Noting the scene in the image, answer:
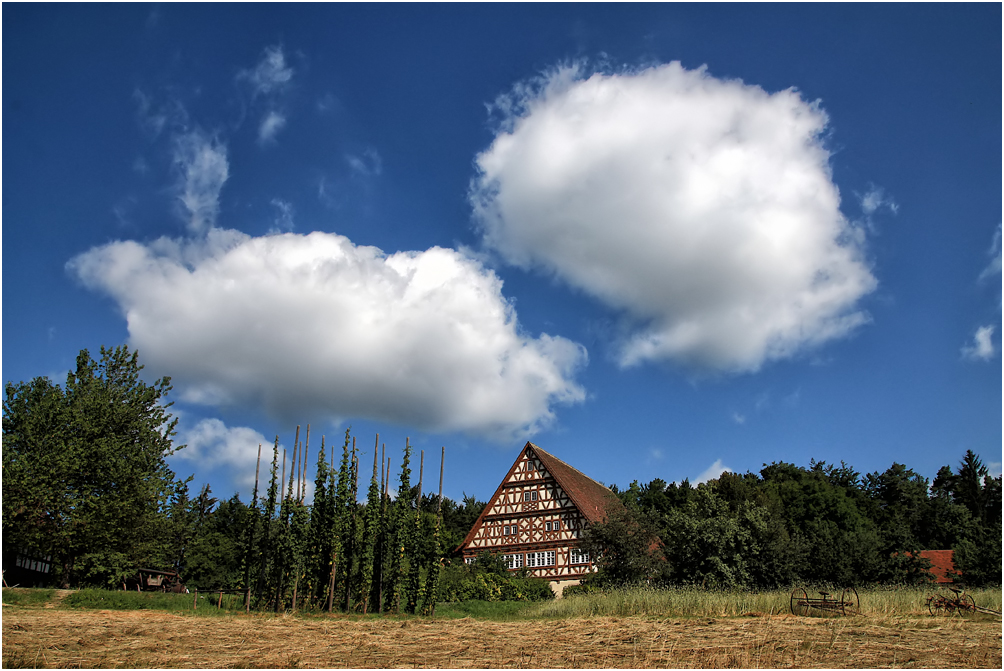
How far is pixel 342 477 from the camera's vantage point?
994 inches

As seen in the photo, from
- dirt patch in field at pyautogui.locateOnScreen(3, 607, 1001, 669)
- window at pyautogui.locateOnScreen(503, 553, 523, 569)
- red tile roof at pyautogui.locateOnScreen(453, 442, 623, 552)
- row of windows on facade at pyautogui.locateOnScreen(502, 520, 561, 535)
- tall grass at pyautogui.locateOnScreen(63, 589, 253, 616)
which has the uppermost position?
red tile roof at pyautogui.locateOnScreen(453, 442, 623, 552)

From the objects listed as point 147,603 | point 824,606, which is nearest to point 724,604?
point 824,606

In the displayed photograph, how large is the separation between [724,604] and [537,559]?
21005 mm

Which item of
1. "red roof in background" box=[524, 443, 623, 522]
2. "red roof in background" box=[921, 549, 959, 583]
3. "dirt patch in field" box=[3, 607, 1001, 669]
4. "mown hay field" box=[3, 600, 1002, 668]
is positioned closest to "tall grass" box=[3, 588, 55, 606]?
"dirt patch in field" box=[3, 607, 1001, 669]

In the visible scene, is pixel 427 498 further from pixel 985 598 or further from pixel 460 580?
pixel 985 598

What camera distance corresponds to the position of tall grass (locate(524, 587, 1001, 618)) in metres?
16.8

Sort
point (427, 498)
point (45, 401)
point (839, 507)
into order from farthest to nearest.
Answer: point (427, 498), point (839, 507), point (45, 401)

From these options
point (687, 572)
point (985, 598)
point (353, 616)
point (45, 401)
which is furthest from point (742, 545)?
point (45, 401)

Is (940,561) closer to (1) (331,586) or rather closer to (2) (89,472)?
(1) (331,586)

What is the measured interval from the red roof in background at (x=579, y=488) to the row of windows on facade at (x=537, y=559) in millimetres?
2202

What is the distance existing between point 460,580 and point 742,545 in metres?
12.0

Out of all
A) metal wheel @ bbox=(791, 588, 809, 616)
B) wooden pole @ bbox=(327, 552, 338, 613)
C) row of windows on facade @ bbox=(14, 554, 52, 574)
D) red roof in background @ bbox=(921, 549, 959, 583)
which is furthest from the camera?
red roof in background @ bbox=(921, 549, 959, 583)

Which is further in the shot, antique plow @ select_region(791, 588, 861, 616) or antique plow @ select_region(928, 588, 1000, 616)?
A: antique plow @ select_region(791, 588, 861, 616)

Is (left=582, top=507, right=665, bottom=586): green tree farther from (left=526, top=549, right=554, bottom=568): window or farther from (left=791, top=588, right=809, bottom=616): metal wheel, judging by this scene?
(left=791, top=588, right=809, bottom=616): metal wheel
